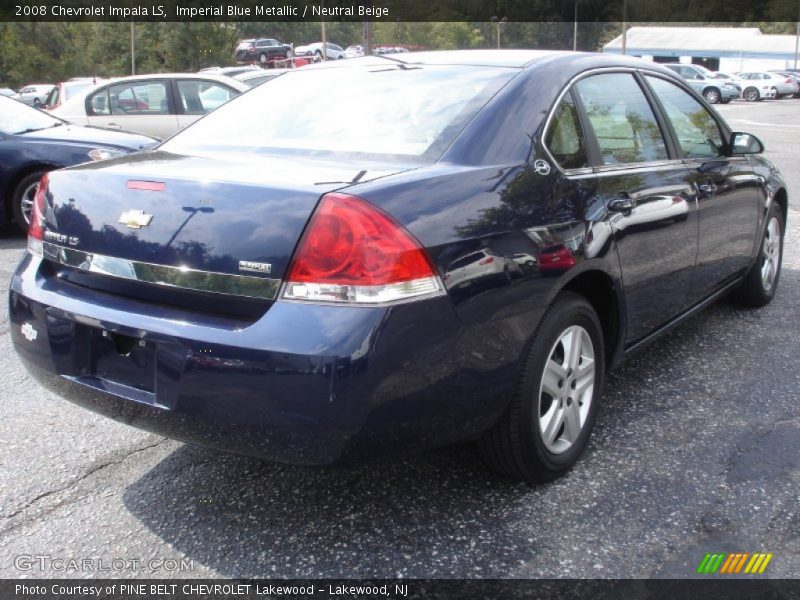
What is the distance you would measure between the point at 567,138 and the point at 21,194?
20.0 feet

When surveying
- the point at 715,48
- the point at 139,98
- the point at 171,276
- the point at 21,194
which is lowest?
the point at 21,194

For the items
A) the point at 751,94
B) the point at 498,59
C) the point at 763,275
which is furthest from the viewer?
the point at 751,94

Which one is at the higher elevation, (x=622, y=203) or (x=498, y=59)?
(x=498, y=59)

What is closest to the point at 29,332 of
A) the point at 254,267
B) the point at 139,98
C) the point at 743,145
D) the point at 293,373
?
the point at 254,267

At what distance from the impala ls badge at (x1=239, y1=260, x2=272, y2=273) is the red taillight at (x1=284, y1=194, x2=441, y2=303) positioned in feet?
0.23

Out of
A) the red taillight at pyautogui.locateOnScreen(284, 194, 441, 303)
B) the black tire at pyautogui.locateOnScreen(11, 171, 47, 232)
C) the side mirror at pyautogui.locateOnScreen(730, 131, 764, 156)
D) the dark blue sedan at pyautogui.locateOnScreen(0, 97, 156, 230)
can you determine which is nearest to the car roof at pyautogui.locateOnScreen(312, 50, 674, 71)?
the side mirror at pyautogui.locateOnScreen(730, 131, 764, 156)

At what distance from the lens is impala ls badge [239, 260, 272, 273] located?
2.28m

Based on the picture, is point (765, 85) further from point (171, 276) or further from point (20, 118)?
point (171, 276)

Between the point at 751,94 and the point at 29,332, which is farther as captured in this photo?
the point at 751,94

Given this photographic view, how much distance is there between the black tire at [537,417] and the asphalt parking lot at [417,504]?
104mm

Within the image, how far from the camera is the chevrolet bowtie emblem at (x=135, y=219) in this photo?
2.47 meters

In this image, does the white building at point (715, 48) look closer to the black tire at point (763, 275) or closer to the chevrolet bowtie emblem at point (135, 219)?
the black tire at point (763, 275)

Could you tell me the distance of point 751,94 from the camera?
39312 millimetres

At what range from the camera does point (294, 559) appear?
252 centimetres
